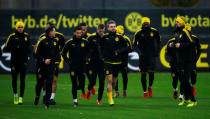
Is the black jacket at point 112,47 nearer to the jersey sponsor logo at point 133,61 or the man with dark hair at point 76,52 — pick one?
the man with dark hair at point 76,52

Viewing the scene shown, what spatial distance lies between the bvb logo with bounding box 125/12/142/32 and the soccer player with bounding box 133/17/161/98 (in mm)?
8205

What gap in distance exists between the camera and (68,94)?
57.8 feet

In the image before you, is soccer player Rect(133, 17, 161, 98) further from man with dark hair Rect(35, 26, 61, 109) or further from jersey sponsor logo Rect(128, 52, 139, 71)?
jersey sponsor logo Rect(128, 52, 139, 71)

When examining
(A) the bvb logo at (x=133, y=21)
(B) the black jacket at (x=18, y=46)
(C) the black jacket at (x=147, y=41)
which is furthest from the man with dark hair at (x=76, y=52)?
(A) the bvb logo at (x=133, y=21)

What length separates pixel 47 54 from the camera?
13961mm

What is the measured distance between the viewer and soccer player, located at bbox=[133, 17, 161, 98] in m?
16.8

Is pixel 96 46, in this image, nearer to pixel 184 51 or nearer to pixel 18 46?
pixel 18 46

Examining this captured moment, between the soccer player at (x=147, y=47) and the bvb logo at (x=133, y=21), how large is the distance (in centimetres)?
821

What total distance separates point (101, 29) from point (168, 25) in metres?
11.1

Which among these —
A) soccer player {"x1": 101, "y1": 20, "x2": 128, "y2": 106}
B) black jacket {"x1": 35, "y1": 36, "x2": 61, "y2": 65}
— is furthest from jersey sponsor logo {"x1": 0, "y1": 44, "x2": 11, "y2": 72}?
black jacket {"x1": 35, "y1": 36, "x2": 61, "y2": 65}

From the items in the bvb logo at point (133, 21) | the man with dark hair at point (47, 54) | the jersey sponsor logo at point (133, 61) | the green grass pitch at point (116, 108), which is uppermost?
the bvb logo at point (133, 21)

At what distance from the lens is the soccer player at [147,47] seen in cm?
1676

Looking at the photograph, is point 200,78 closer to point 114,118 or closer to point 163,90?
point 163,90

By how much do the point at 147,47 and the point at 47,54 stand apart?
409 cm
